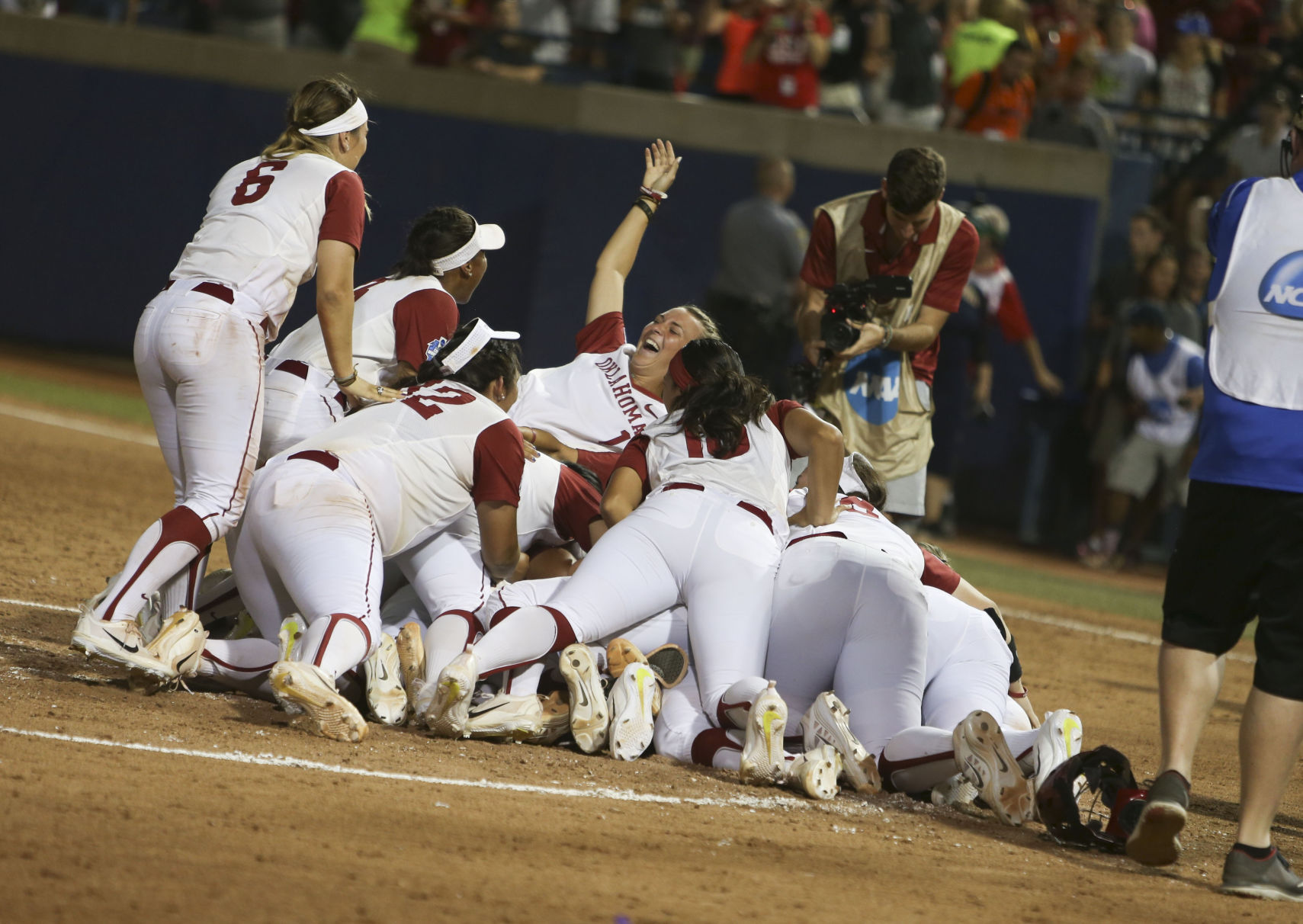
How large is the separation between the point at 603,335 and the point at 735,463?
5.79ft

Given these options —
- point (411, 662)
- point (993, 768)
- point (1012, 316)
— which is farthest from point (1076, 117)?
point (411, 662)

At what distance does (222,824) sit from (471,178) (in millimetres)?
11695

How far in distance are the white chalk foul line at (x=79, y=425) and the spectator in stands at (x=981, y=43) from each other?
7674 mm

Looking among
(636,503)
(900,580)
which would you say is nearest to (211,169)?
(636,503)

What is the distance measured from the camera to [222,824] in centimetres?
341

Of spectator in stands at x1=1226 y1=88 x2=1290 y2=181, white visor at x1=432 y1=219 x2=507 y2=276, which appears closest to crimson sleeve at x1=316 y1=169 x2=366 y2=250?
white visor at x1=432 y1=219 x2=507 y2=276

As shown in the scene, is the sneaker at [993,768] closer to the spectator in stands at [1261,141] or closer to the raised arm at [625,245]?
the raised arm at [625,245]

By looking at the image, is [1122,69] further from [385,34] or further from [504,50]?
[385,34]

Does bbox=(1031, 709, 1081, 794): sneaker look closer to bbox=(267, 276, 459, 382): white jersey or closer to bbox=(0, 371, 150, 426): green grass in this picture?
bbox=(267, 276, 459, 382): white jersey

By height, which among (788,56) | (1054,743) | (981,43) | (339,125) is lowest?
(1054,743)

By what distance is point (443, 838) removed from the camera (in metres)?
3.52

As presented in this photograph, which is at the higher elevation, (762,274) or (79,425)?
(762,274)

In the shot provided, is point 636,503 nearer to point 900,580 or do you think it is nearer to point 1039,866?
point 900,580

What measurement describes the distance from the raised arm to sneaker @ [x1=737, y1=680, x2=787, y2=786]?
2711 mm
